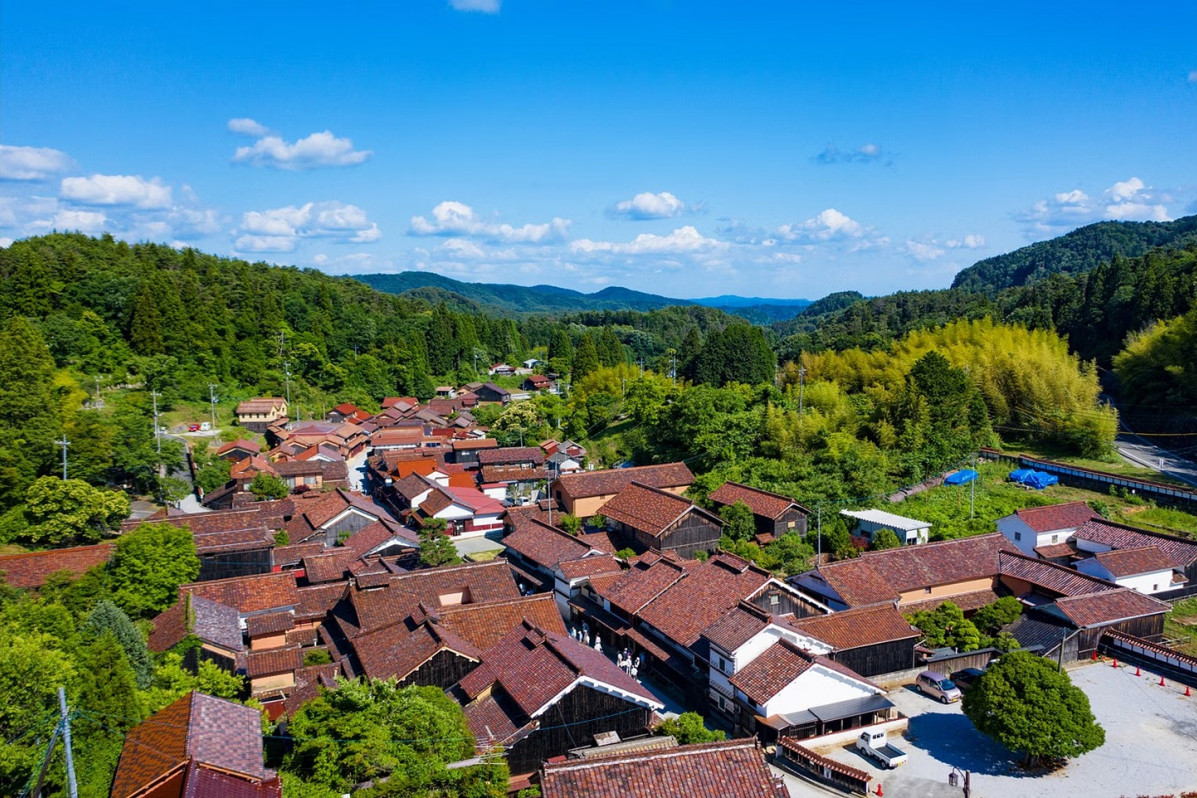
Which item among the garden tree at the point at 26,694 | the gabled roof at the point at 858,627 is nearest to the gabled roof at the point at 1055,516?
the gabled roof at the point at 858,627

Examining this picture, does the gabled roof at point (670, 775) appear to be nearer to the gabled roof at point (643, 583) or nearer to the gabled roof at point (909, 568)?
the gabled roof at point (643, 583)

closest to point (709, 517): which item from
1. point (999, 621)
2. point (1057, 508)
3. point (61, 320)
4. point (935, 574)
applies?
point (935, 574)

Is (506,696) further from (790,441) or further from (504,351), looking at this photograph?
(504,351)

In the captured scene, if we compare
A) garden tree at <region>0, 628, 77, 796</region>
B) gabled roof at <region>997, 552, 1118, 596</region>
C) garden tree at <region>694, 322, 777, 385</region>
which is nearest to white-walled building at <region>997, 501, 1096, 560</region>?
gabled roof at <region>997, 552, 1118, 596</region>

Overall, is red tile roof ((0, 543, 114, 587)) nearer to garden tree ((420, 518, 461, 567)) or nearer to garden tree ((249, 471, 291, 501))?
garden tree ((420, 518, 461, 567))

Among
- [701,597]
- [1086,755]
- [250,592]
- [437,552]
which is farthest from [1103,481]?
[250,592]
